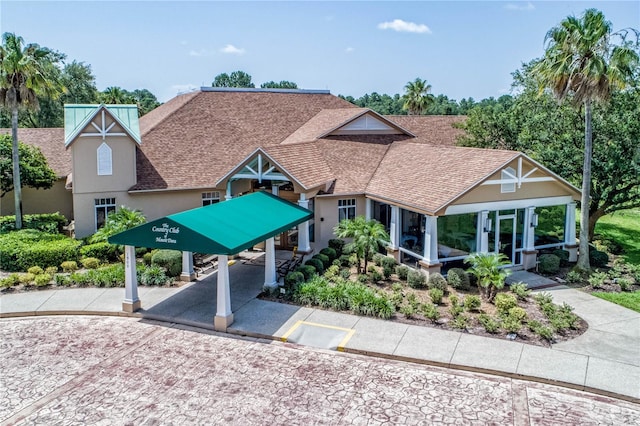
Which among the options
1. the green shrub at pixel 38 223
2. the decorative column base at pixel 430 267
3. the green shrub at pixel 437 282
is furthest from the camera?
the green shrub at pixel 38 223

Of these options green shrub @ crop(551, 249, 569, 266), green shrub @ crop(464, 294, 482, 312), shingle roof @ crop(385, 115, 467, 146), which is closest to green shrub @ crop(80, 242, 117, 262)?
green shrub @ crop(464, 294, 482, 312)

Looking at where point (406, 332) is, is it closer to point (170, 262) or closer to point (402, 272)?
point (402, 272)

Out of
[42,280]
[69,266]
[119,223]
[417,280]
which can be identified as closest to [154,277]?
[119,223]

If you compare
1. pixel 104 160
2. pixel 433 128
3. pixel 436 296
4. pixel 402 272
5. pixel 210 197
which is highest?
pixel 433 128

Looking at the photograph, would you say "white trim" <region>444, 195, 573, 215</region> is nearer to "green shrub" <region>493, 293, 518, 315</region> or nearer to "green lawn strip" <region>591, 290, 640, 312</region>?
"green shrub" <region>493, 293, 518, 315</region>

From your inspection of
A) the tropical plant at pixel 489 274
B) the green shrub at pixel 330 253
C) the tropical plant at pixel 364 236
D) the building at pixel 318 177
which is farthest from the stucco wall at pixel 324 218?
the tropical plant at pixel 489 274

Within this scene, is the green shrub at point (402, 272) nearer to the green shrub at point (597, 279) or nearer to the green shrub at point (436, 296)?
the green shrub at point (436, 296)
